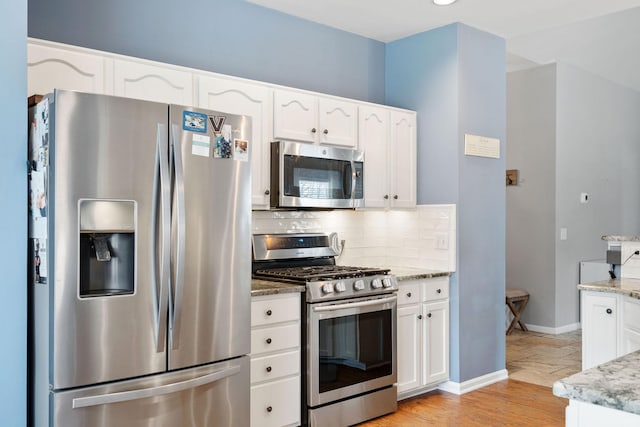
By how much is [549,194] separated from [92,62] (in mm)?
5048

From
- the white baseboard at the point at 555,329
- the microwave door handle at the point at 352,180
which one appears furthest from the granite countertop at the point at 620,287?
the white baseboard at the point at 555,329

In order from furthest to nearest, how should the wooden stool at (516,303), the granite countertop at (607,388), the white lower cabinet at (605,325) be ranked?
Answer: the wooden stool at (516,303) → the white lower cabinet at (605,325) → the granite countertop at (607,388)

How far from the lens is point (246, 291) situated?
270 cm

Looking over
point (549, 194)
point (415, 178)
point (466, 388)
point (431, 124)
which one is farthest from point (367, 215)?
point (549, 194)

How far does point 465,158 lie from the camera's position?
4.23m

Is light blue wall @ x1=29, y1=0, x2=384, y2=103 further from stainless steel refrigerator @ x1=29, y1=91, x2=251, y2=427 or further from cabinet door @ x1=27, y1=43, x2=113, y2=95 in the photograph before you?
stainless steel refrigerator @ x1=29, y1=91, x2=251, y2=427

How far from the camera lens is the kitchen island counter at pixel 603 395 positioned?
1169 mm

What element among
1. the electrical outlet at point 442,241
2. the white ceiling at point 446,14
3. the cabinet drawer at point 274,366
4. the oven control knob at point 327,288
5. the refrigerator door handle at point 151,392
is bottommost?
the cabinet drawer at point 274,366

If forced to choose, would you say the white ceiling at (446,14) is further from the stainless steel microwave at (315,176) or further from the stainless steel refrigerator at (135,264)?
the stainless steel refrigerator at (135,264)

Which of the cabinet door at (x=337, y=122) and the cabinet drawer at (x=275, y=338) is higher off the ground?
the cabinet door at (x=337, y=122)

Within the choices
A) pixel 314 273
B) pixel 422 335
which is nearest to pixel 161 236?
pixel 314 273

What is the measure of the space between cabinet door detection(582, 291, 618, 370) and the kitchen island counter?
6.94 feet

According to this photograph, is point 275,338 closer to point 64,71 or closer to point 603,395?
point 64,71

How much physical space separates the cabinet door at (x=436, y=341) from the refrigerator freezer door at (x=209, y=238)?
174cm
